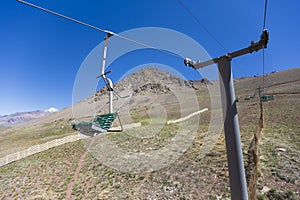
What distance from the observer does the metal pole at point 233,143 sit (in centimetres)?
269

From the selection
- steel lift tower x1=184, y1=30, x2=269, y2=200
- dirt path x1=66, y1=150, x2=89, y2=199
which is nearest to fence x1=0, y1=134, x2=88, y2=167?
dirt path x1=66, y1=150, x2=89, y2=199

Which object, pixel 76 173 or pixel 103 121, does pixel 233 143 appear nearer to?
pixel 103 121

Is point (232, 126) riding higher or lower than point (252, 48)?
lower

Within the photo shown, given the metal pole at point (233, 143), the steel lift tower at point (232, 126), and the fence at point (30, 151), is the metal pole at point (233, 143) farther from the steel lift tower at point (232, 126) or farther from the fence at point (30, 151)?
the fence at point (30, 151)

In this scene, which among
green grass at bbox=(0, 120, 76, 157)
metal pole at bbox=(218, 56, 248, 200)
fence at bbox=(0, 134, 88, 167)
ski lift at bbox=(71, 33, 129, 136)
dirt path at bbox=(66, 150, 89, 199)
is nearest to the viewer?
metal pole at bbox=(218, 56, 248, 200)

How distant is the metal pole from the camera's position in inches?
106

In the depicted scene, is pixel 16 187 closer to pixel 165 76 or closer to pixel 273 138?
pixel 273 138

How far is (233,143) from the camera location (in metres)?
2.69

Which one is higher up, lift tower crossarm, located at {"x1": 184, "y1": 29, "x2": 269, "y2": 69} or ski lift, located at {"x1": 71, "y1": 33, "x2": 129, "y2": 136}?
lift tower crossarm, located at {"x1": 184, "y1": 29, "x2": 269, "y2": 69}

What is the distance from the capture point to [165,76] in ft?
490

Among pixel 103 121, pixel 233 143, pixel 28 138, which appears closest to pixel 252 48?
pixel 233 143

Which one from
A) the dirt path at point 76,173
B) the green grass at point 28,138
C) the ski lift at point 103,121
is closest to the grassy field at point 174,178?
the dirt path at point 76,173

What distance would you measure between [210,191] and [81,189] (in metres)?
6.71

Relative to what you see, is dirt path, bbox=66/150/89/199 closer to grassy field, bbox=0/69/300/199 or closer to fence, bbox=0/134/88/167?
grassy field, bbox=0/69/300/199
